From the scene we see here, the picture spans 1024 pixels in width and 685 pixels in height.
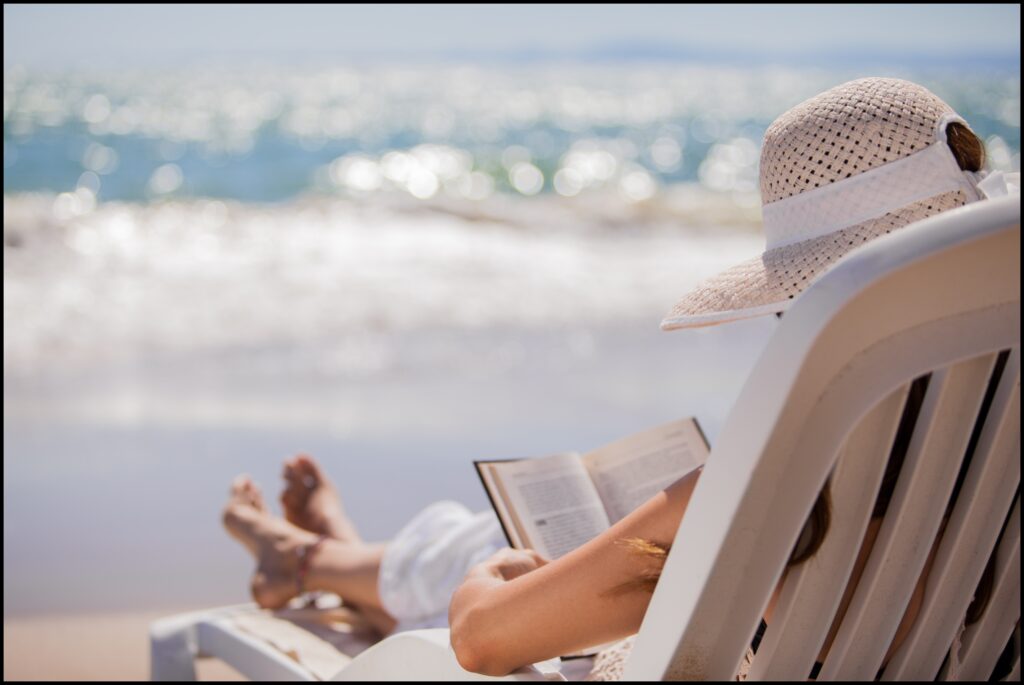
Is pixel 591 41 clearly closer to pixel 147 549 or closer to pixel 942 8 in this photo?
pixel 942 8

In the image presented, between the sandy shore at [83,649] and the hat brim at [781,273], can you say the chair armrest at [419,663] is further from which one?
the sandy shore at [83,649]

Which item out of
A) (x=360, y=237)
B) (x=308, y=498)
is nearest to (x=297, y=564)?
(x=308, y=498)

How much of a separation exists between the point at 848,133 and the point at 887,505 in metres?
0.34

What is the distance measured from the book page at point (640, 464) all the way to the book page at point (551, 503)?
0.05 meters

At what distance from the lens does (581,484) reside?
1684mm

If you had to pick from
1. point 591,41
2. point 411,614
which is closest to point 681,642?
point 411,614

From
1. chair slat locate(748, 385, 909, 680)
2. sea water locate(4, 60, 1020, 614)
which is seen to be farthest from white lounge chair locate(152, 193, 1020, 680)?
sea water locate(4, 60, 1020, 614)

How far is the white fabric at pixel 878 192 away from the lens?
38.6 inches

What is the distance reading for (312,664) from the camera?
180 cm

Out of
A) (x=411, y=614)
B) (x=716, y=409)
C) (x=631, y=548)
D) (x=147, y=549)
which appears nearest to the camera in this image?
(x=631, y=548)

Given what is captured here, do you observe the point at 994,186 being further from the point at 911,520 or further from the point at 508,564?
the point at 508,564

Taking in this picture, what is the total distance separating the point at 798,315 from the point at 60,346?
16.4 ft

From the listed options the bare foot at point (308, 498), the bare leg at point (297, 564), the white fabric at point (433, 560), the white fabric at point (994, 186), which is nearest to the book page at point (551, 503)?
the white fabric at point (433, 560)

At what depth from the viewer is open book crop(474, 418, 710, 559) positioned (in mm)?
1586
